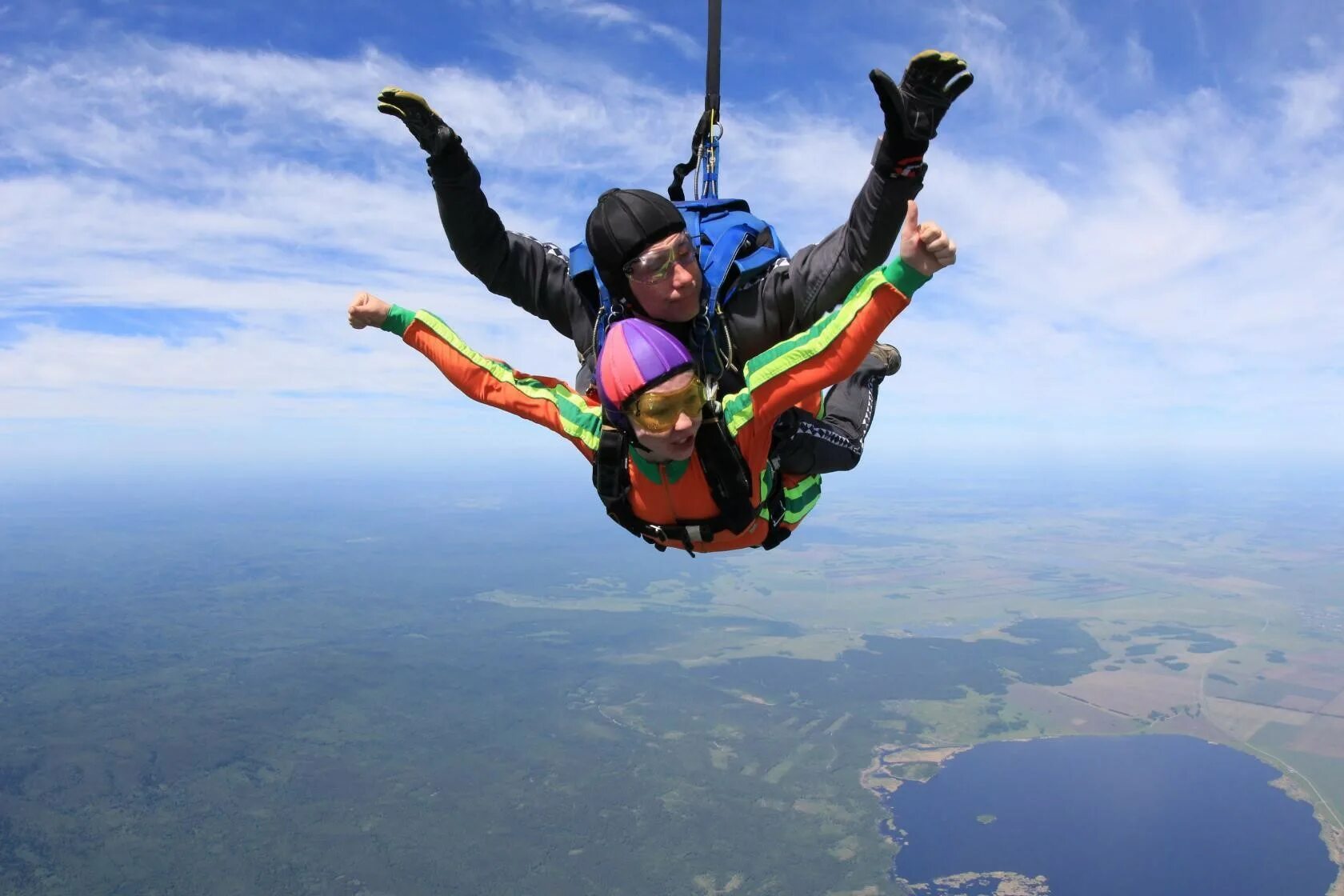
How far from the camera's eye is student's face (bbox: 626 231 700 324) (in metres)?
2.85

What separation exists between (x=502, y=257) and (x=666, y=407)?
1087 millimetres

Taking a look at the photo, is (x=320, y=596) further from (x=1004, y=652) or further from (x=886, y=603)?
(x=1004, y=652)

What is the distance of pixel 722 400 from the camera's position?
297cm

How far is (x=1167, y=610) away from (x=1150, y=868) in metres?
87.0

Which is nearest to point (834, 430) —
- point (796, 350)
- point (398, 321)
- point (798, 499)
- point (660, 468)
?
point (798, 499)

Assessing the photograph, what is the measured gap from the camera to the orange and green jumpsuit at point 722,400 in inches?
104

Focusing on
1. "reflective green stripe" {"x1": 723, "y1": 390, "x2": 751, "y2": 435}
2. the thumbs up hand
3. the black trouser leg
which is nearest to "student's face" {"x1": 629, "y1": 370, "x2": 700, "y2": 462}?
"reflective green stripe" {"x1": 723, "y1": 390, "x2": 751, "y2": 435}

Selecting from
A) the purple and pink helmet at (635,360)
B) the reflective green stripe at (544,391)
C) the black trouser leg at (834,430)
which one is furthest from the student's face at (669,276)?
the black trouser leg at (834,430)

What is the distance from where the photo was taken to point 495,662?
120 metres

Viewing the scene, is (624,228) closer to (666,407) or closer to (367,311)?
(666,407)

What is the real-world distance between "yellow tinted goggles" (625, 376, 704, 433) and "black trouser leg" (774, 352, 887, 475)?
2.01 feet

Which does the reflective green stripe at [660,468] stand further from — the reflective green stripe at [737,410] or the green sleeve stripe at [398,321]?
the green sleeve stripe at [398,321]

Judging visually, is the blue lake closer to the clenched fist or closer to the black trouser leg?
the black trouser leg

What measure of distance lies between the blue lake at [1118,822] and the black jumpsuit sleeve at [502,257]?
76096 mm
